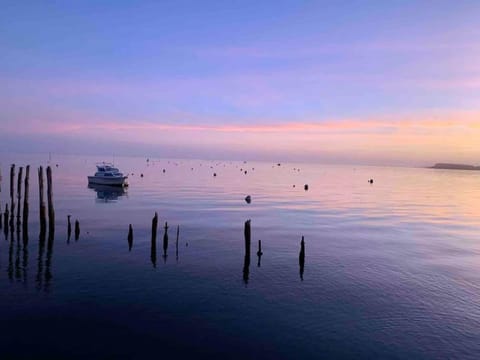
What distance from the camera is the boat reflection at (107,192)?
2718 inches

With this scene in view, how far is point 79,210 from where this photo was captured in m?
53.2

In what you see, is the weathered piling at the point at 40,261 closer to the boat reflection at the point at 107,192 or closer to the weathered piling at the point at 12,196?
the weathered piling at the point at 12,196

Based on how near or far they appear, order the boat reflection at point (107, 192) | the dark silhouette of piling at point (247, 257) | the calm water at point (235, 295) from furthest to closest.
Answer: the boat reflection at point (107, 192), the dark silhouette of piling at point (247, 257), the calm water at point (235, 295)

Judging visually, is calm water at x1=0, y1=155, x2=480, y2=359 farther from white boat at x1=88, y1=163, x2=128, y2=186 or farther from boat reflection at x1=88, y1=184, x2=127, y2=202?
white boat at x1=88, y1=163, x2=128, y2=186

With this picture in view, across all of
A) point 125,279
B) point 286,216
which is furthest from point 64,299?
point 286,216

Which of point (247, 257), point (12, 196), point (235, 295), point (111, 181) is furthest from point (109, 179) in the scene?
point (235, 295)

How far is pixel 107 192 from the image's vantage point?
3100 inches

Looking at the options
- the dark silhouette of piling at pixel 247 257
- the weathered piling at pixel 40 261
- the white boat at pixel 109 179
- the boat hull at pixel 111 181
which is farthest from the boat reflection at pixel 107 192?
the dark silhouette of piling at pixel 247 257

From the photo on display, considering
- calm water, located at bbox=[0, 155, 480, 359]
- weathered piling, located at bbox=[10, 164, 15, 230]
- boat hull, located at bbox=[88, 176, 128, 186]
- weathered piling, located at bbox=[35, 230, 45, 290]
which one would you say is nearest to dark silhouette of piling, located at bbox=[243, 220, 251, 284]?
calm water, located at bbox=[0, 155, 480, 359]

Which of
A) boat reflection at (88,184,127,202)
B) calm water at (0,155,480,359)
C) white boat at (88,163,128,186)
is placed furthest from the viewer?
white boat at (88,163,128,186)

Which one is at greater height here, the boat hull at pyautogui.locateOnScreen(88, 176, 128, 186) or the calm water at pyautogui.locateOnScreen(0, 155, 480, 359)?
the boat hull at pyautogui.locateOnScreen(88, 176, 128, 186)

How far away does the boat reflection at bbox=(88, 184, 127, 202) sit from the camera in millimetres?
69025

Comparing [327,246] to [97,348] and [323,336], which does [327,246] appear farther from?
[97,348]

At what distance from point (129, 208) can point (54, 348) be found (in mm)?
42777
